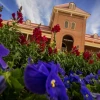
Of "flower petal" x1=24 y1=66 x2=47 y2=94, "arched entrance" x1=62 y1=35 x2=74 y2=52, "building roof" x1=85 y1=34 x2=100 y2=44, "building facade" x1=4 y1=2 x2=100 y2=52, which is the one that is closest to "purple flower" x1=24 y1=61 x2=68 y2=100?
"flower petal" x1=24 y1=66 x2=47 y2=94

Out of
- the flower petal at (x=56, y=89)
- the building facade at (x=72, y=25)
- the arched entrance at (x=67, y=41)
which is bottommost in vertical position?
the flower petal at (x=56, y=89)

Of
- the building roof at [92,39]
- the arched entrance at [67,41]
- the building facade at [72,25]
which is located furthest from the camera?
the arched entrance at [67,41]

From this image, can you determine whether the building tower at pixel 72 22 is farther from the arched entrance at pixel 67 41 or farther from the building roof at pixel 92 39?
the building roof at pixel 92 39

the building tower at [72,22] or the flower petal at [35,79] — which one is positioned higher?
the building tower at [72,22]

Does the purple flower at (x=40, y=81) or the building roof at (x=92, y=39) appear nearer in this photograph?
the purple flower at (x=40, y=81)

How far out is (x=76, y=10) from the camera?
24.1 meters

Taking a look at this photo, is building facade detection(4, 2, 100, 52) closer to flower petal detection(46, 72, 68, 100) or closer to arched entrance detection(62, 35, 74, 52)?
arched entrance detection(62, 35, 74, 52)

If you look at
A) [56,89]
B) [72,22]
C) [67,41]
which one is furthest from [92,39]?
[56,89]

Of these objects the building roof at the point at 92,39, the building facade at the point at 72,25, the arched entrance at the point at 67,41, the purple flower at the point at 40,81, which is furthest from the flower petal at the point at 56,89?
the building roof at the point at 92,39

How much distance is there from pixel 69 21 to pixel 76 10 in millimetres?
1474

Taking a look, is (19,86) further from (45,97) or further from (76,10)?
(76,10)

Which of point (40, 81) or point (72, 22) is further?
point (72, 22)

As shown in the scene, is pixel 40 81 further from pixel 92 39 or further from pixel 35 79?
pixel 92 39

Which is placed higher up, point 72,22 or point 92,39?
point 72,22
